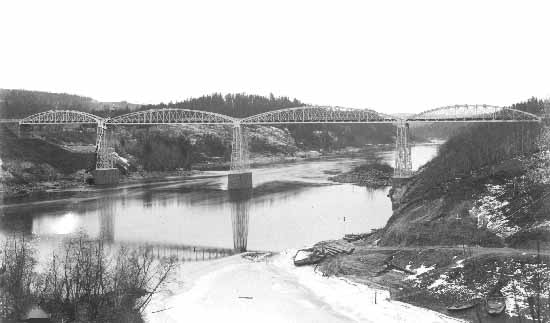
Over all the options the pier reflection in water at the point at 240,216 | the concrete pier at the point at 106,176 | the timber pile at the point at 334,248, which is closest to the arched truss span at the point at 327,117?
the pier reflection in water at the point at 240,216

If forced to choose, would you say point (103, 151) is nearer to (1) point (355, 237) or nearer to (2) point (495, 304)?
(1) point (355, 237)

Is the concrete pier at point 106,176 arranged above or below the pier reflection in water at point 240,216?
above

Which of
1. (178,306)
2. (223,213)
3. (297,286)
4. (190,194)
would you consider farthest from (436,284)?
(190,194)

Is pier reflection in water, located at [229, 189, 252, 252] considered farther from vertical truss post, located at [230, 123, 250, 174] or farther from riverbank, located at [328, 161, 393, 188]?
riverbank, located at [328, 161, 393, 188]

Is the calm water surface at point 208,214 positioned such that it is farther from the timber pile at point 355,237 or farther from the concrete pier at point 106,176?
the concrete pier at point 106,176

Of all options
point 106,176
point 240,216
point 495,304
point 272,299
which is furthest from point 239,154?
point 495,304

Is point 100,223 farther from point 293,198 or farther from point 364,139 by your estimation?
point 364,139
